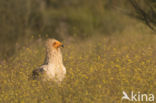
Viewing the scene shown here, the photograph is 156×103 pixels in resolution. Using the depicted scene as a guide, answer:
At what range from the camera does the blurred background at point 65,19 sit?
8797 millimetres

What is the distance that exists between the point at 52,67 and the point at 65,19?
42.7 feet

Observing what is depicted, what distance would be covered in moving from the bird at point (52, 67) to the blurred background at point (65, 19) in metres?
1.46

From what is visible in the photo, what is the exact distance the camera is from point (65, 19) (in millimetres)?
18938

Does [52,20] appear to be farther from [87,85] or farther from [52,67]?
[87,85]

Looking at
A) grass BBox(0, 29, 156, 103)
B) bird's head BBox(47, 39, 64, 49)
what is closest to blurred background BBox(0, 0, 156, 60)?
bird's head BBox(47, 39, 64, 49)

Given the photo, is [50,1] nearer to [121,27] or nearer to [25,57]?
[121,27]

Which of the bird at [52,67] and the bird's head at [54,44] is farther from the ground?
the bird's head at [54,44]

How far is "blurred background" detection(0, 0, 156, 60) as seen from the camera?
28.9 feet

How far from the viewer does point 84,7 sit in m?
19.1

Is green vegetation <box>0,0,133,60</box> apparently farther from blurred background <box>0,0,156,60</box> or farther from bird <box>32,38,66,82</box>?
bird <box>32,38,66,82</box>

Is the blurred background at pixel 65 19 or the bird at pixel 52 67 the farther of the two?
the blurred background at pixel 65 19

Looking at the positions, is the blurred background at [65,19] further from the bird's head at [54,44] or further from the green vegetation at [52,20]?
the bird's head at [54,44]

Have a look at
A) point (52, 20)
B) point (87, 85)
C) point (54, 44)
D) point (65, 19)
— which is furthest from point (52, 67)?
point (65, 19)

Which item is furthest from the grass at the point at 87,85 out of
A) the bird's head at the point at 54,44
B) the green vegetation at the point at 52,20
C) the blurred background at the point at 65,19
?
the green vegetation at the point at 52,20
